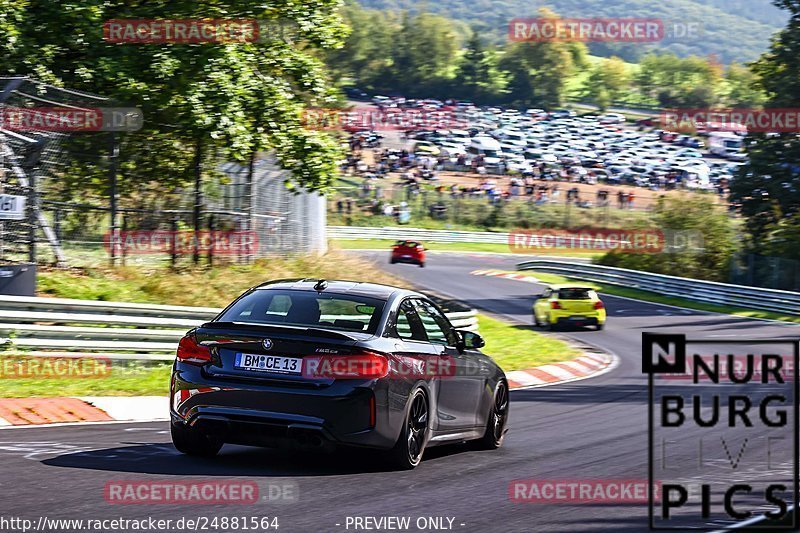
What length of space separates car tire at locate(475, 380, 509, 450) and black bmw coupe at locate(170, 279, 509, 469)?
126 cm

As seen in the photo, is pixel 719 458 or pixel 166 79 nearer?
pixel 719 458

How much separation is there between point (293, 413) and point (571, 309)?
22.7 metres

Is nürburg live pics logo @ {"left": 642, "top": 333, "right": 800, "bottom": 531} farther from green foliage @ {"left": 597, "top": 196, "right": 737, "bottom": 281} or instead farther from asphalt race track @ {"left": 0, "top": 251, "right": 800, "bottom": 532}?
green foliage @ {"left": 597, "top": 196, "right": 737, "bottom": 281}

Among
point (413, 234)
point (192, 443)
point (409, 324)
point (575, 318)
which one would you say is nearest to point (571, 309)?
point (575, 318)

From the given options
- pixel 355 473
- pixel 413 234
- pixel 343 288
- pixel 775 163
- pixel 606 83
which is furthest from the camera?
pixel 606 83

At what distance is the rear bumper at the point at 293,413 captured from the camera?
7.86 m

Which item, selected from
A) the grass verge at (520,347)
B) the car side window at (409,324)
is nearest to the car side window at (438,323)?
the car side window at (409,324)

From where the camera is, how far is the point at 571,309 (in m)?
30.0

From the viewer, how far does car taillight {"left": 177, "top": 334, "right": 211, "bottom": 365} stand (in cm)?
815

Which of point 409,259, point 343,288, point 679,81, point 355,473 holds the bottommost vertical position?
point 409,259

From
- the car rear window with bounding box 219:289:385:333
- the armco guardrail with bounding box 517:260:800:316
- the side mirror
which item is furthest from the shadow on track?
the armco guardrail with bounding box 517:260:800:316

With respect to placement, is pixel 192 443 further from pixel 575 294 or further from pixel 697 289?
pixel 697 289

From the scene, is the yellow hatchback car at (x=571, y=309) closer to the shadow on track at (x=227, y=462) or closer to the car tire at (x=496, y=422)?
the car tire at (x=496, y=422)

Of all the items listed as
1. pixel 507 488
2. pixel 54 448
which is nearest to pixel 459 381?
pixel 507 488
